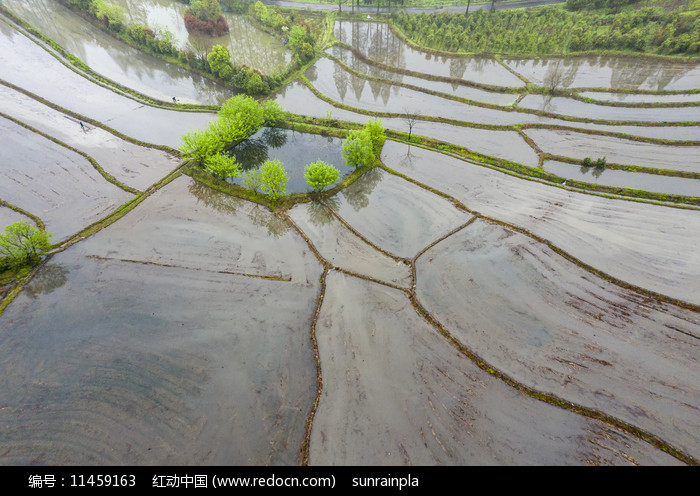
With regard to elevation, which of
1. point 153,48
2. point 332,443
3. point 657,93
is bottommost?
point 332,443

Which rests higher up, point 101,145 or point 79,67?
point 79,67

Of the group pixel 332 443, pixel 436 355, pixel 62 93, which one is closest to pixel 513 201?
pixel 436 355

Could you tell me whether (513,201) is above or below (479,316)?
above

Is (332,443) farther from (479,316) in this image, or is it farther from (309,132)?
(309,132)

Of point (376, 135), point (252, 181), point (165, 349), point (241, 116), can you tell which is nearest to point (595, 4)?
point (376, 135)

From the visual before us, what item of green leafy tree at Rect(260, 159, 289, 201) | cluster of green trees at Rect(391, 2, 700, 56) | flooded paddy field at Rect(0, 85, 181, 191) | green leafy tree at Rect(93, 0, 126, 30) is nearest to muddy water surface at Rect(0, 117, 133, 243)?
flooded paddy field at Rect(0, 85, 181, 191)

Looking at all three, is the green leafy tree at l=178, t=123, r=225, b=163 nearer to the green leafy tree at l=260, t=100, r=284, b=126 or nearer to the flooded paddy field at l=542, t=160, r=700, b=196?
the green leafy tree at l=260, t=100, r=284, b=126

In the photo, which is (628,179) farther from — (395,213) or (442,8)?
(442,8)
